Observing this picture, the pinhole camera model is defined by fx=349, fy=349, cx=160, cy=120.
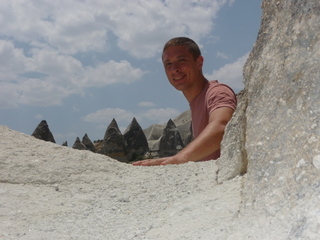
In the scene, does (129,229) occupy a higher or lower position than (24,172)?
lower

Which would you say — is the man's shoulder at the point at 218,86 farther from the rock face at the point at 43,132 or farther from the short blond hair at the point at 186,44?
the rock face at the point at 43,132

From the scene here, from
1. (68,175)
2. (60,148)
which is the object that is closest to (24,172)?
(68,175)

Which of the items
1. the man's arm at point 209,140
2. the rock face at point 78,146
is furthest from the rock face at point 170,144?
the man's arm at point 209,140

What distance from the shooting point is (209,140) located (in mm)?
2768

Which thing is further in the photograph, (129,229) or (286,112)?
(129,229)

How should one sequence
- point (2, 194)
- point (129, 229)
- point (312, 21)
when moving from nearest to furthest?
1. point (312, 21)
2. point (129, 229)
3. point (2, 194)

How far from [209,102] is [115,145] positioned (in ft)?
31.8

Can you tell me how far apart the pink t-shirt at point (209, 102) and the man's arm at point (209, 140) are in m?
0.11

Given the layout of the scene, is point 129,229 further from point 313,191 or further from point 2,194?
point 2,194

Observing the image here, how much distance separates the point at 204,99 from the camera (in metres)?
3.31

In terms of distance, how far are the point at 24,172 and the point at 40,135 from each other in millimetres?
8493

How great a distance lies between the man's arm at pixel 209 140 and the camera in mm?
2770

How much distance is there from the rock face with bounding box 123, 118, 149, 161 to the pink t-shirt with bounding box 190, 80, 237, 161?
1012cm

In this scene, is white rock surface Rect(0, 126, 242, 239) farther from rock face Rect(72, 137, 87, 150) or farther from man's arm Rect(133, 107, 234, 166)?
rock face Rect(72, 137, 87, 150)
